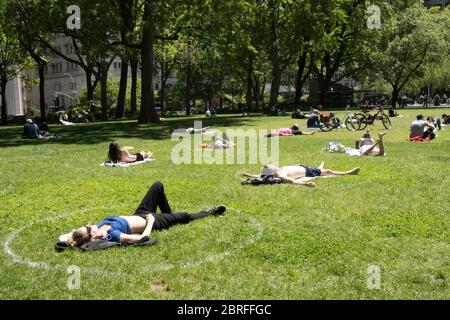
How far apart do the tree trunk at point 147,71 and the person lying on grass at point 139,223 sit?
25302 mm

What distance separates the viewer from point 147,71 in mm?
33812

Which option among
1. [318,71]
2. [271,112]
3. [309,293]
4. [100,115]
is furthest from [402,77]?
[309,293]

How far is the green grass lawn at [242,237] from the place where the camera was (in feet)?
18.6

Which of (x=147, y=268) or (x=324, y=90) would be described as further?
(x=324, y=90)

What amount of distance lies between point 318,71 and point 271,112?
1863 cm

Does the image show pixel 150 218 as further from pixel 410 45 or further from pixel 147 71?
pixel 410 45

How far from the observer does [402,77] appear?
Answer: 54.5 meters

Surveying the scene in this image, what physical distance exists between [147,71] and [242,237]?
91.3 ft

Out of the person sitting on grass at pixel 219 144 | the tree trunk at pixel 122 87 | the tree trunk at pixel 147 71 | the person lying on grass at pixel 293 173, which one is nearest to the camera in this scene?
the person lying on grass at pixel 293 173

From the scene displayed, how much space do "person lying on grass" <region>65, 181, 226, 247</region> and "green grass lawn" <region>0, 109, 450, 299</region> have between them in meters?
0.21

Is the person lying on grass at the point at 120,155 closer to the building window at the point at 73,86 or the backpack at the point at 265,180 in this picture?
the backpack at the point at 265,180

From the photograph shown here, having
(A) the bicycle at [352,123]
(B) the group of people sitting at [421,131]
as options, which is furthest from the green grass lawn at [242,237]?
(A) the bicycle at [352,123]

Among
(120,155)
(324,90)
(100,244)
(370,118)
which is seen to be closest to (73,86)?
(324,90)
